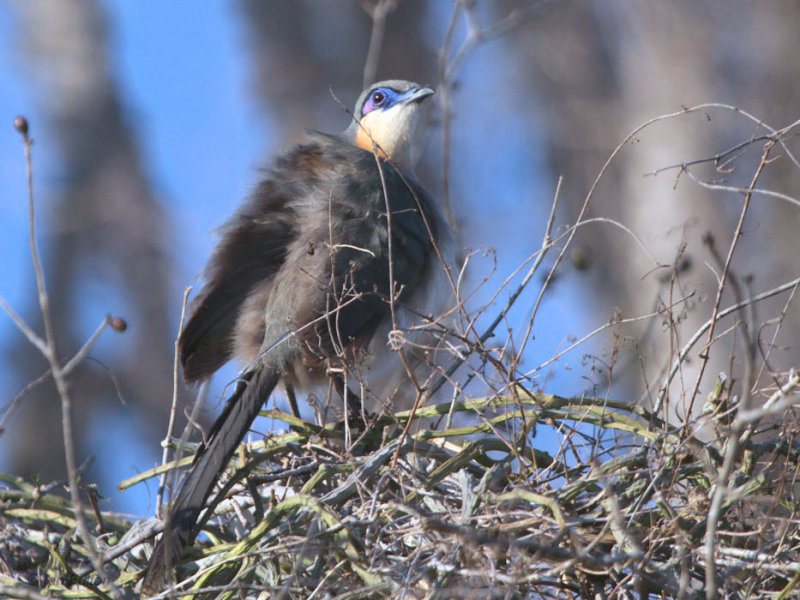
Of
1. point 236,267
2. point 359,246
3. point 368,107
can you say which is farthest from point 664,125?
point 236,267

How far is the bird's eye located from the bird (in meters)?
1.23

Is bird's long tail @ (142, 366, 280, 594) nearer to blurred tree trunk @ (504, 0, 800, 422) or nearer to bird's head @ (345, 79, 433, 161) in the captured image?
bird's head @ (345, 79, 433, 161)

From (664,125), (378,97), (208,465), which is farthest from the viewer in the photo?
(664,125)

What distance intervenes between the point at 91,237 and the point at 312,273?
6.22 meters

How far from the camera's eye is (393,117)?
549cm

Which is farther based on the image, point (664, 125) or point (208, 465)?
point (664, 125)

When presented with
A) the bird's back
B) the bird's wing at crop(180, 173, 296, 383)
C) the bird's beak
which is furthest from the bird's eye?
the bird's wing at crop(180, 173, 296, 383)

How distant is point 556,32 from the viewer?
1077 centimetres

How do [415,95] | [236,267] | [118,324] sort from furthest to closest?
[415,95], [236,267], [118,324]

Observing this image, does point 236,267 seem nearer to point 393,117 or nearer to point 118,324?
point 118,324

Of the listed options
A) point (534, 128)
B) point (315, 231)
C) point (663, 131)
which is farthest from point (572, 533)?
point (534, 128)

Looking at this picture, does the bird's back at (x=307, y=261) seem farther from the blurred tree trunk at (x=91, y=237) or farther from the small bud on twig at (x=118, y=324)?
the blurred tree trunk at (x=91, y=237)

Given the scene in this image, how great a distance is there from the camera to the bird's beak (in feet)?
17.6

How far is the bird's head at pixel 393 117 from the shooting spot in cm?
544
